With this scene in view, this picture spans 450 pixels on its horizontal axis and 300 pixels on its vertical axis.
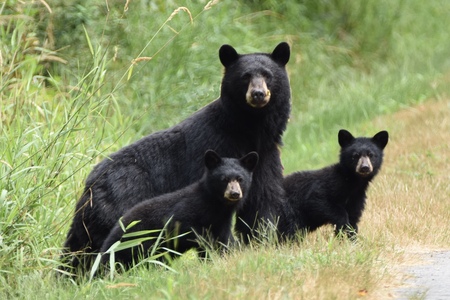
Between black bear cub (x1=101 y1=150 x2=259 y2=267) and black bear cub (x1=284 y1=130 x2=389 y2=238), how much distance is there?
1.15m

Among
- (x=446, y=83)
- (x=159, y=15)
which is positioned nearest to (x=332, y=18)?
(x=446, y=83)

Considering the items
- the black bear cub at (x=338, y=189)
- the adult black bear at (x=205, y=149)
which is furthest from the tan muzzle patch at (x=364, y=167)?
the adult black bear at (x=205, y=149)

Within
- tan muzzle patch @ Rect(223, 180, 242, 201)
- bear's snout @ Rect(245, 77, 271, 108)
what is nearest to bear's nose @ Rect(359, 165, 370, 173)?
bear's snout @ Rect(245, 77, 271, 108)

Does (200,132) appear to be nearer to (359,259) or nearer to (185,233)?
(185,233)

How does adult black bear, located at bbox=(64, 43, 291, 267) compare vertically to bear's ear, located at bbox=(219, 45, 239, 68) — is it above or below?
below

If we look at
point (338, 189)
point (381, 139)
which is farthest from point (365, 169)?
point (381, 139)

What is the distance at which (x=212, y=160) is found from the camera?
6.25 meters

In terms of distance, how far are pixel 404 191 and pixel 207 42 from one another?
4358 mm

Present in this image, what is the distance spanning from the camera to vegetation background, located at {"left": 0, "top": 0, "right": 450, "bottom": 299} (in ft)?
17.6

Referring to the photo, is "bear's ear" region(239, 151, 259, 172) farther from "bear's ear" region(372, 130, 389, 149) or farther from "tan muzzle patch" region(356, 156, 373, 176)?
"bear's ear" region(372, 130, 389, 149)

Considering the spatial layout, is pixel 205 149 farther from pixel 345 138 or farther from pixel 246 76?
pixel 345 138

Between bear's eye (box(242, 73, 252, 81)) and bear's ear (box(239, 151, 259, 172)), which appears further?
bear's eye (box(242, 73, 252, 81))

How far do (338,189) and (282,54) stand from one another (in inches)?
49.0

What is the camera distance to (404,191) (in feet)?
28.5
